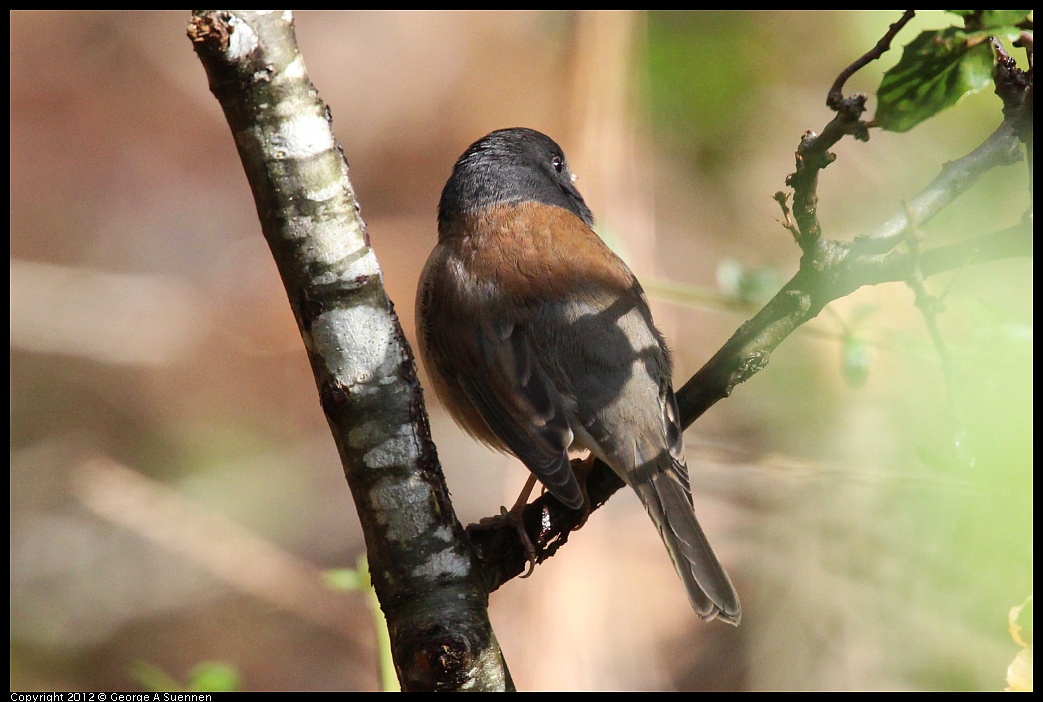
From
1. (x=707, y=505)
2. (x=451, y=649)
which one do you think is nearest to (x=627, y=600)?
(x=707, y=505)

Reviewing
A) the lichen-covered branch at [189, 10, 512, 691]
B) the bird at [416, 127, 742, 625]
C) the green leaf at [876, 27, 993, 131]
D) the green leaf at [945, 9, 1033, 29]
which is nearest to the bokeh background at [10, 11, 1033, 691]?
the bird at [416, 127, 742, 625]

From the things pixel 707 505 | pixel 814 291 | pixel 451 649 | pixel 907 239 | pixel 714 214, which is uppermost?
pixel 907 239

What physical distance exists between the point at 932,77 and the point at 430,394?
4435mm

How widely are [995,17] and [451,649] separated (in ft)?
5.14

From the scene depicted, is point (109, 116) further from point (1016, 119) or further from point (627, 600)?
point (1016, 119)

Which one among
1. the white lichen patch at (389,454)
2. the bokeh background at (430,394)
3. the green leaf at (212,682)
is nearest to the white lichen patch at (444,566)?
the white lichen patch at (389,454)

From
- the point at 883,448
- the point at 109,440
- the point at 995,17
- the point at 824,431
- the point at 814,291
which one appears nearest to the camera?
the point at 995,17

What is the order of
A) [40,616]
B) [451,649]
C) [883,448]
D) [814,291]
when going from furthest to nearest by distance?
[40,616] → [883,448] → [814,291] → [451,649]

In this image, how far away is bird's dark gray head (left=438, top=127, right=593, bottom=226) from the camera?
3.56 metres

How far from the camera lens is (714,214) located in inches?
233

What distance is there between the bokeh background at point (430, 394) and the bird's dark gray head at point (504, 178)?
47 cm

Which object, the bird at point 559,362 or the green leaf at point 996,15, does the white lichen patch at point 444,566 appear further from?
the green leaf at point 996,15

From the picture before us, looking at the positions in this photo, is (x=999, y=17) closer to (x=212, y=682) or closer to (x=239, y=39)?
(x=239, y=39)

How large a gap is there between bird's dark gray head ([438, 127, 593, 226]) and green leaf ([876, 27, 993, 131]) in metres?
2.20
